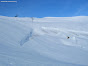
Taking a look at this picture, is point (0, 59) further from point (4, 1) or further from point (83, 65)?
point (4, 1)

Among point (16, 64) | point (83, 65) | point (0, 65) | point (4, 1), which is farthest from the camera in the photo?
point (4, 1)

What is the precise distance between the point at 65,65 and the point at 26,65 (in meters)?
1.08

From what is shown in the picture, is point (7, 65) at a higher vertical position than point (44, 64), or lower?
lower

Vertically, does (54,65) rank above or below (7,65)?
above

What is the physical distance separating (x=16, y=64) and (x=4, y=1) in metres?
7.33

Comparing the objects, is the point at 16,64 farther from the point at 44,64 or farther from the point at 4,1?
the point at 4,1

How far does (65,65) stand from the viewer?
2.65 metres

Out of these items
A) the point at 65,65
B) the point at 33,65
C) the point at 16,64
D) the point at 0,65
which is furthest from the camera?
the point at 65,65

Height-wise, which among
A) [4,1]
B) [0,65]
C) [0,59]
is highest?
[4,1]

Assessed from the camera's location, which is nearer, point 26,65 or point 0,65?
point 0,65

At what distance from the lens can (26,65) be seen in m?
2.21

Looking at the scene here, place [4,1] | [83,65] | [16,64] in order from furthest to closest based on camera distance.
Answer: [4,1], [83,65], [16,64]

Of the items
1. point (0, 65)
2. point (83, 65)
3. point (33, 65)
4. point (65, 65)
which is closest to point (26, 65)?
point (33, 65)

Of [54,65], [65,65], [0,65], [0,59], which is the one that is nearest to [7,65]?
[0,65]
